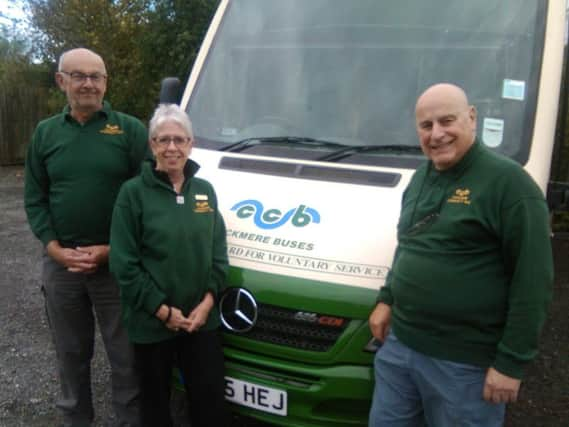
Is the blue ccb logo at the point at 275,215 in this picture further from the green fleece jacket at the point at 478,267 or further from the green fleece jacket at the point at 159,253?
the green fleece jacket at the point at 478,267

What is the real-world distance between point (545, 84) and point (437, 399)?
1934 mm

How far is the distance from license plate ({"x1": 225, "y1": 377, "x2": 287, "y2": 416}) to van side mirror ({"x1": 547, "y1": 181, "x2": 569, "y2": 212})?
73.2 inches

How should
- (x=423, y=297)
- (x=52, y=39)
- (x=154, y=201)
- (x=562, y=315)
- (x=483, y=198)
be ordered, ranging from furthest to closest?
(x=52, y=39) → (x=562, y=315) → (x=154, y=201) → (x=423, y=297) → (x=483, y=198)

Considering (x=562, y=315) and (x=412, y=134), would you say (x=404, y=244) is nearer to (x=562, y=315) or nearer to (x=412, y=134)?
(x=412, y=134)

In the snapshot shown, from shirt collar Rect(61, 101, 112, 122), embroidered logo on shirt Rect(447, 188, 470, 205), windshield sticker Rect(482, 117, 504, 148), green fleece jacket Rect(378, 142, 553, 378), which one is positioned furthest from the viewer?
windshield sticker Rect(482, 117, 504, 148)

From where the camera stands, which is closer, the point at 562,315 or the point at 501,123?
the point at 501,123

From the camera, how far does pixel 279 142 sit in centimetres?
350

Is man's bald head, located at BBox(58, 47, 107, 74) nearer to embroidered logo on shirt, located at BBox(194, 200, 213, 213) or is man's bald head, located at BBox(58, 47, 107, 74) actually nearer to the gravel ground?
embroidered logo on shirt, located at BBox(194, 200, 213, 213)

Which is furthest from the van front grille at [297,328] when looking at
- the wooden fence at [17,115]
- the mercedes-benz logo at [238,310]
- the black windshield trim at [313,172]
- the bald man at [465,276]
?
the wooden fence at [17,115]

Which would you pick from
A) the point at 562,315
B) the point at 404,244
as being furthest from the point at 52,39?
the point at 404,244

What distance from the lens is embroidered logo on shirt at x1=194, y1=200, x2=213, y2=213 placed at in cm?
273

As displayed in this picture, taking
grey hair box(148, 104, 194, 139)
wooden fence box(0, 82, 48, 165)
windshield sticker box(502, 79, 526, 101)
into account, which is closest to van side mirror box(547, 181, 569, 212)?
windshield sticker box(502, 79, 526, 101)

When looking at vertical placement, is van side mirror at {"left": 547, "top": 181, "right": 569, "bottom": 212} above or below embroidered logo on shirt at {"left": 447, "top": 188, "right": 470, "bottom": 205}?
below

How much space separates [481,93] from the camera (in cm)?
327
